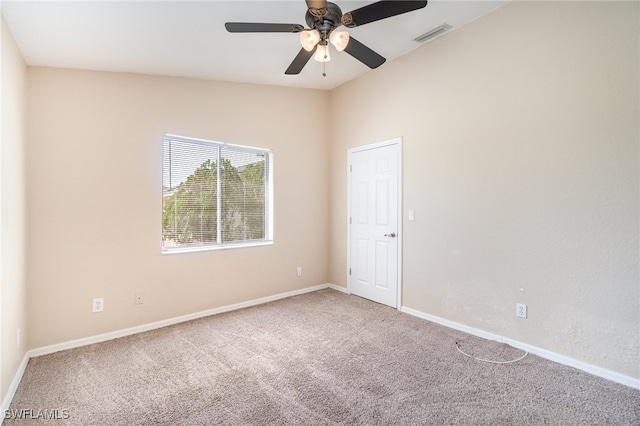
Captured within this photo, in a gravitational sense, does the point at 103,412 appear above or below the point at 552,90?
below

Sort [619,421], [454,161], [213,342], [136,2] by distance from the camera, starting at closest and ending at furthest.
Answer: [619,421] → [136,2] → [213,342] → [454,161]

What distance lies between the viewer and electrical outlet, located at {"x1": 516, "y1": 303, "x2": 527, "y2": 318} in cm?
279

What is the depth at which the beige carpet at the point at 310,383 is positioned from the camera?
1957 mm

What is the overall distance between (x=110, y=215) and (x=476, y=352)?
3.59 metres

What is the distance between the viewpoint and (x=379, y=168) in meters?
4.09

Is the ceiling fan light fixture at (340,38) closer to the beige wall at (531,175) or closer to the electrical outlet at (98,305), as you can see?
the beige wall at (531,175)

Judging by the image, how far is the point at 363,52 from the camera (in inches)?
94.7

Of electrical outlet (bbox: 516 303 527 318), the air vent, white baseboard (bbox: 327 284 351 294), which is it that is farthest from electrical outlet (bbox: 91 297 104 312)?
the air vent

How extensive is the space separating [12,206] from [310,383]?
8.16ft

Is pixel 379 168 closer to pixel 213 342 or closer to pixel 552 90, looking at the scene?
pixel 552 90

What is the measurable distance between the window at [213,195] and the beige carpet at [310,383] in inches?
42.3

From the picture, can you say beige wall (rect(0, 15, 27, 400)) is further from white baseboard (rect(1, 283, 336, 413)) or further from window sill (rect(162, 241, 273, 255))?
window sill (rect(162, 241, 273, 255))

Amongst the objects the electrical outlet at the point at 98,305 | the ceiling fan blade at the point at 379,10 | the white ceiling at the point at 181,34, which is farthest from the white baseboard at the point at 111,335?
the ceiling fan blade at the point at 379,10

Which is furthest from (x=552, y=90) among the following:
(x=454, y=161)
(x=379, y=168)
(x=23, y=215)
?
(x=23, y=215)
